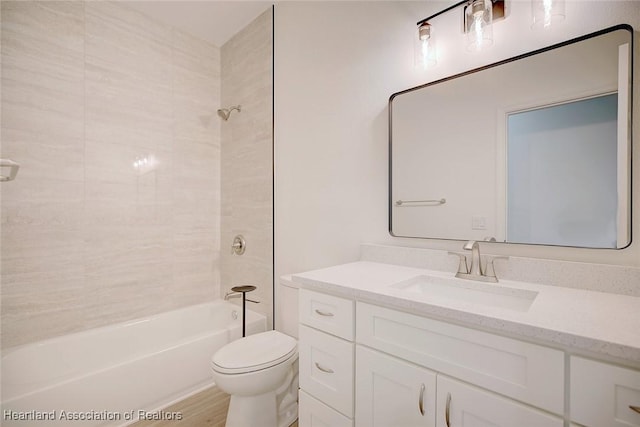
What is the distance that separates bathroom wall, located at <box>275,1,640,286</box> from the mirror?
0.04 m

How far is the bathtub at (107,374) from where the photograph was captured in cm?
147

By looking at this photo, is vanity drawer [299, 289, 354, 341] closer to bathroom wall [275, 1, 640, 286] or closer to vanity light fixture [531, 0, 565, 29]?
bathroom wall [275, 1, 640, 286]

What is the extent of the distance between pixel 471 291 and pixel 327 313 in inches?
22.3

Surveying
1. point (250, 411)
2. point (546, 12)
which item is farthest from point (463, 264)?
point (250, 411)

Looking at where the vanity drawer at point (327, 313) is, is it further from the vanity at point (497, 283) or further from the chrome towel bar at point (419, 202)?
the chrome towel bar at point (419, 202)

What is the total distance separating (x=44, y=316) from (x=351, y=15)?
2.66 m

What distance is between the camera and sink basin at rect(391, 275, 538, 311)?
1053mm

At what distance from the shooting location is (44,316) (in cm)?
189

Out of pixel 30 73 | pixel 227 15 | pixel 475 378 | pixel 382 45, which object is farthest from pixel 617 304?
pixel 30 73

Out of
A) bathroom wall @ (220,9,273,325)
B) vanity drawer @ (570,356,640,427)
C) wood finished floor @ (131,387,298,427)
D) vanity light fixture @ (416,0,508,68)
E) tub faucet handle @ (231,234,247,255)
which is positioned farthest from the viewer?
tub faucet handle @ (231,234,247,255)

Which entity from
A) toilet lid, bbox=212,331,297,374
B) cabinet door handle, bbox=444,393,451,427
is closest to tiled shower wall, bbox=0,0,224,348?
toilet lid, bbox=212,331,297,374

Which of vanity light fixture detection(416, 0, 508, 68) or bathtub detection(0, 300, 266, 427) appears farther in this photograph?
bathtub detection(0, 300, 266, 427)

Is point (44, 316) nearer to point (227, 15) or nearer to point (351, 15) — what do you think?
point (227, 15)

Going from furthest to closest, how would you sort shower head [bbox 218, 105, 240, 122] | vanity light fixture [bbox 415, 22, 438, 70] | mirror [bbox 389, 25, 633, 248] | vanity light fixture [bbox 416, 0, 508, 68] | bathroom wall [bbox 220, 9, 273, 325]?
1. shower head [bbox 218, 105, 240, 122]
2. bathroom wall [bbox 220, 9, 273, 325]
3. vanity light fixture [bbox 415, 22, 438, 70]
4. vanity light fixture [bbox 416, 0, 508, 68]
5. mirror [bbox 389, 25, 633, 248]
